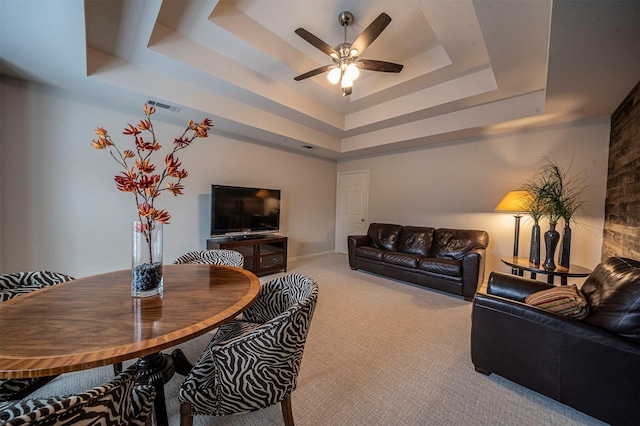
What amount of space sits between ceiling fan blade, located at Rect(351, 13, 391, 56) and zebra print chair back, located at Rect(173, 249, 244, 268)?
2.22 meters

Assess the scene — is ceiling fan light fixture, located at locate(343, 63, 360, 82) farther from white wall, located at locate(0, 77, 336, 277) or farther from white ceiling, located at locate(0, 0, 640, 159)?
white wall, located at locate(0, 77, 336, 277)

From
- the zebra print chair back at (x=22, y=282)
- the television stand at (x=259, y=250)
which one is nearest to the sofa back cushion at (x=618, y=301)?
the zebra print chair back at (x=22, y=282)

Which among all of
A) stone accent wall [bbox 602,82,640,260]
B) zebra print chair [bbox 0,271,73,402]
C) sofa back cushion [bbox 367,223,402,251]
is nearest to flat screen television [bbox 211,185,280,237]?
sofa back cushion [bbox 367,223,402,251]

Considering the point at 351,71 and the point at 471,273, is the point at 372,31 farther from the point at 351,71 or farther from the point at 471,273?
the point at 471,273

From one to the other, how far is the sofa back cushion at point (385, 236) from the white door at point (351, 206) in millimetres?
856

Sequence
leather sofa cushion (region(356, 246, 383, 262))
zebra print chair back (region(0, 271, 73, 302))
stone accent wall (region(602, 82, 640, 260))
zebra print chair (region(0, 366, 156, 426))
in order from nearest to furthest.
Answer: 1. zebra print chair (region(0, 366, 156, 426))
2. zebra print chair back (region(0, 271, 73, 302))
3. stone accent wall (region(602, 82, 640, 260))
4. leather sofa cushion (region(356, 246, 383, 262))

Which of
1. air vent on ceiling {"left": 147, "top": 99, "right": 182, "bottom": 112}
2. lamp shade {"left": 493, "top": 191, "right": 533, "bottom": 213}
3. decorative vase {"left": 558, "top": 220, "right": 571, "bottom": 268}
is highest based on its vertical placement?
air vent on ceiling {"left": 147, "top": 99, "right": 182, "bottom": 112}

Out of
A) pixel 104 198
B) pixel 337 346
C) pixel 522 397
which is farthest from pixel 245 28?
pixel 522 397

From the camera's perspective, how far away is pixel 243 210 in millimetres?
4043

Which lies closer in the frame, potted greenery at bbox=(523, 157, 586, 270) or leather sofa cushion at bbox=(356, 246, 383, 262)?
potted greenery at bbox=(523, 157, 586, 270)

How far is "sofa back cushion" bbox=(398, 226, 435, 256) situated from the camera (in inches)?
160

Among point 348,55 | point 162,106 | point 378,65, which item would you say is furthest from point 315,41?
point 162,106

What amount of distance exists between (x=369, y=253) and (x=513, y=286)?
232cm

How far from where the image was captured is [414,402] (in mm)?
1512
